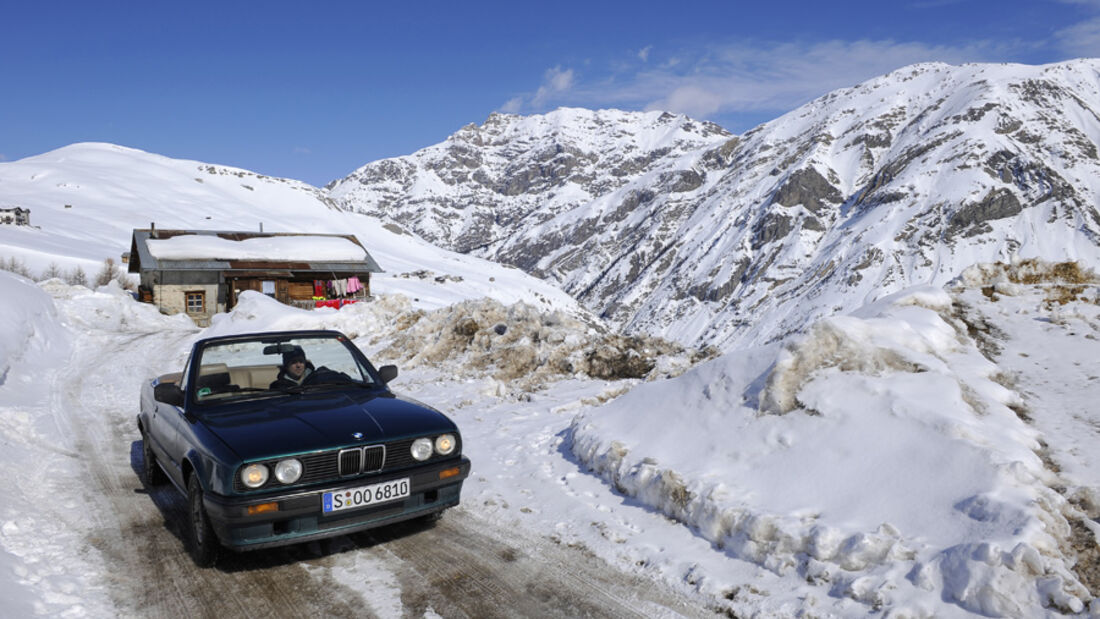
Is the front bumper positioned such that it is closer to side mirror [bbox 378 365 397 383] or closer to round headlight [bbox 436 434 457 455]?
round headlight [bbox 436 434 457 455]

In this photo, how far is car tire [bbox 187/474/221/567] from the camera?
4.43 meters

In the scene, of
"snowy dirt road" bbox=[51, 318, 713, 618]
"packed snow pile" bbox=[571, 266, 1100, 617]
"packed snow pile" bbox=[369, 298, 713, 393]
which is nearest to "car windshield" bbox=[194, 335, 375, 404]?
"snowy dirt road" bbox=[51, 318, 713, 618]

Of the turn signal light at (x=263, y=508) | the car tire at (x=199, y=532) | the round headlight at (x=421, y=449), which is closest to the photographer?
the turn signal light at (x=263, y=508)

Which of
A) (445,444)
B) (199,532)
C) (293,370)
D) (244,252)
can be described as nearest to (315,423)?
(445,444)

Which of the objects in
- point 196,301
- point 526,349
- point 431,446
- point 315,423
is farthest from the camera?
point 196,301

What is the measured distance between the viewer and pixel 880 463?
4855 mm

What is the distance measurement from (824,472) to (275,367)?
4589 mm

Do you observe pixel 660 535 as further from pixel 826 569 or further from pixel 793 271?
pixel 793 271

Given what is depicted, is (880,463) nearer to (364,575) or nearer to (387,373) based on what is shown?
(364,575)

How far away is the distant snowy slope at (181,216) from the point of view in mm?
58844

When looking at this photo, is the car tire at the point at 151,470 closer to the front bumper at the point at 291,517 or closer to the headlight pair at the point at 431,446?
the front bumper at the point at 291,517

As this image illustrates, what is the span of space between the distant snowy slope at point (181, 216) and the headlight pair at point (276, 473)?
139 feet

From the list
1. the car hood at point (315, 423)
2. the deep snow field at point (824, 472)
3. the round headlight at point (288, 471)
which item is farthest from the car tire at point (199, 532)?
the round headlight at point (288, 471)

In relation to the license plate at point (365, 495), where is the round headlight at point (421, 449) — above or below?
above
